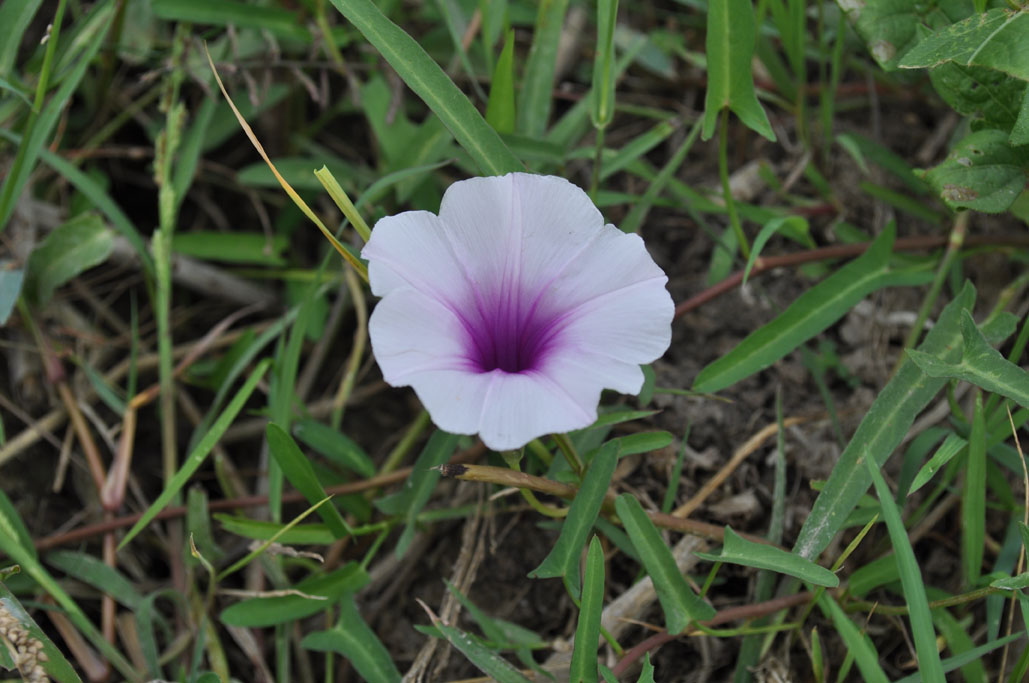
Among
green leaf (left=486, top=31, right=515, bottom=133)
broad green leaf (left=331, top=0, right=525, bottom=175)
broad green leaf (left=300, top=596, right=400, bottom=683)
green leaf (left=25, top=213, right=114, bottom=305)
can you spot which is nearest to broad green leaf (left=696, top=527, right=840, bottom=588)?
broad green leaf (left=300, top=596, right=400, bottom=683)

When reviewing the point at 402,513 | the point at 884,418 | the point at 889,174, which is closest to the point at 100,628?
the point at 402,513

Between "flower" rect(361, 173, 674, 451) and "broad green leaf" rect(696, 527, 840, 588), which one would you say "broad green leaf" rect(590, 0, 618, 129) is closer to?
"flower" rect(361, 173, 674, 451)

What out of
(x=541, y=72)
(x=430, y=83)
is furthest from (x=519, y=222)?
(x=541, y=72)

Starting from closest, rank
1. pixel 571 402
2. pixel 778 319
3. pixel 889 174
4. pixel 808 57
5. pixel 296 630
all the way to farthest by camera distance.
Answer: pixel 571 402 < pixel 778 319 < pixel 296 630 < pixel 889 174 < pixel 808 57

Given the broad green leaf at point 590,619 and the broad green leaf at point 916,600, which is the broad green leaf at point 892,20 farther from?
the broad green leaf at point 590,619

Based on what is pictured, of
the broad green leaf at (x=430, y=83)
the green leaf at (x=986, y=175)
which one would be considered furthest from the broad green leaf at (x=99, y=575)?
the green leaf at (x=986, y=175)

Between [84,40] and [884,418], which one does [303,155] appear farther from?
[884,418]
